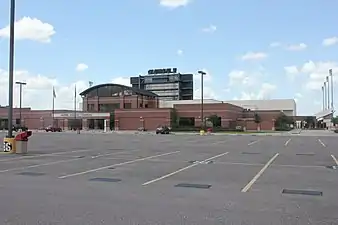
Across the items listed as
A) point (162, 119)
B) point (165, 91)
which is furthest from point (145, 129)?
point (165, 91)

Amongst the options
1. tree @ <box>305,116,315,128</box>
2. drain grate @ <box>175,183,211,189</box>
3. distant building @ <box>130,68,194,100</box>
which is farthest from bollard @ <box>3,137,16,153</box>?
distant building @ <box>130,68,194,100</box>

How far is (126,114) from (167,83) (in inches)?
2726

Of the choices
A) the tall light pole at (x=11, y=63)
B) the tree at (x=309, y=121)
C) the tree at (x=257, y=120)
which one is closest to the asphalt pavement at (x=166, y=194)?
the tall light pole at (x=11, y=63)

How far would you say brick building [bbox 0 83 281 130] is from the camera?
105938 millimetres

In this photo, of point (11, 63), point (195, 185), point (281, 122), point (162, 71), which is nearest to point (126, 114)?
point (281, 122)

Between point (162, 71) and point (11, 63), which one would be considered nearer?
point (11, 63)

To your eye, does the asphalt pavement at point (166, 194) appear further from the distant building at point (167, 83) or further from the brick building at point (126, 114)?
the distant building at point (167, 83)

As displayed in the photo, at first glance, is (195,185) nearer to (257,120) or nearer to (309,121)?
(257,120)

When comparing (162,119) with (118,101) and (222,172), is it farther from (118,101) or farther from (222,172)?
(222,172)

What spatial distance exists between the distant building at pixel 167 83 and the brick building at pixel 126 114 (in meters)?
40.8

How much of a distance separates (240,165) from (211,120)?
280ft

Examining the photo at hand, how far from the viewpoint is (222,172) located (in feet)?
51.4

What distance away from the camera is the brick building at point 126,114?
10594 cm

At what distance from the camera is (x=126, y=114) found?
108500mm
